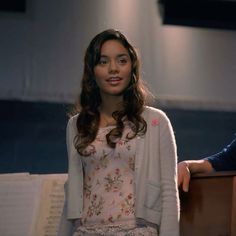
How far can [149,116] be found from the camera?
1.70 m

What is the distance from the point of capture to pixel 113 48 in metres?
1.72

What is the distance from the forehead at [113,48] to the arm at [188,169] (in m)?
0.42

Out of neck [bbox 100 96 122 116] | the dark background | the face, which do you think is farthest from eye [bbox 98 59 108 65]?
the dark background

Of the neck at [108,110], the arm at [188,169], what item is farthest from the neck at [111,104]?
the arm at [188,169]

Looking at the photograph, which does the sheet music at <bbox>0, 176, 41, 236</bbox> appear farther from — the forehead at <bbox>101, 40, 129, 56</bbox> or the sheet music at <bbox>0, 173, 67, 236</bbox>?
the forehead at <bbox>101, 40, 129, 56</bbox>

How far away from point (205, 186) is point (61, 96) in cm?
139

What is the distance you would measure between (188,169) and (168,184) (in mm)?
245

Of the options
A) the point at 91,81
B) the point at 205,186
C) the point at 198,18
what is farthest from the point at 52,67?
the point at 205,186

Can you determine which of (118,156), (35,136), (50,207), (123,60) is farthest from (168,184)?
(35,136)

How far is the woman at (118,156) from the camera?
160 centimetres

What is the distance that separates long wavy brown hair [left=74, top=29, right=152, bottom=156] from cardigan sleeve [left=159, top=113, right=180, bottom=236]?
0.07m

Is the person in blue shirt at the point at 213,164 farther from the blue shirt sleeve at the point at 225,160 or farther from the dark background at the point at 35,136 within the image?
the dark background at the point at 35,136

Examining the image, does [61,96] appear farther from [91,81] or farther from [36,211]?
[91,81]

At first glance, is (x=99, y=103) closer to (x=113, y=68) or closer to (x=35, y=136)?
(x=113, y=68)
